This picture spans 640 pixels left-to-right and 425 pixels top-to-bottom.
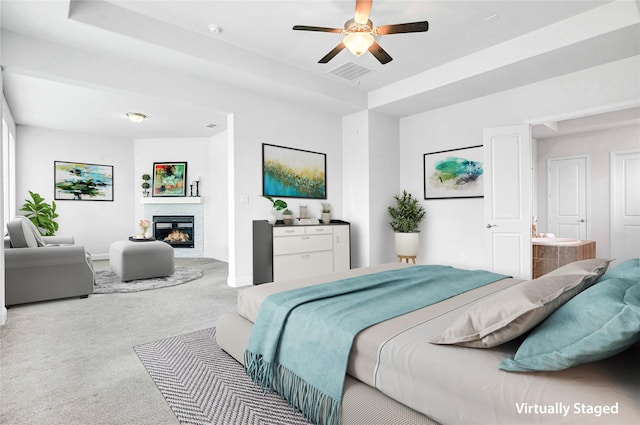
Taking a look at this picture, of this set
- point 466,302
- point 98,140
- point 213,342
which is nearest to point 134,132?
point 98,140

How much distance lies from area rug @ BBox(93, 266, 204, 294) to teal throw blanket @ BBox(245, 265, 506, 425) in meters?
3.15

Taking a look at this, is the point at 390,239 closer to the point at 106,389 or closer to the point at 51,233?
the point at 106,389

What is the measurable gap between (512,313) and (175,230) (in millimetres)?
7779

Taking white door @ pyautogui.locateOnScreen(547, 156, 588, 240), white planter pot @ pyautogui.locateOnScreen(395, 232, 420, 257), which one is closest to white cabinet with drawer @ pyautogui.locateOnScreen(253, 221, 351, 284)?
white planter pot @ pyautogui.locateOnScreen(395, 232, 420, 257)

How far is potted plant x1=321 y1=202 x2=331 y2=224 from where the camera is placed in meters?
5.36

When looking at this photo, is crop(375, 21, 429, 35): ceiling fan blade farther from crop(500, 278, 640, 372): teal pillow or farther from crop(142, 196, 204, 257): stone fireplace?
crop(142, 196, 204, 257): stone fireplace

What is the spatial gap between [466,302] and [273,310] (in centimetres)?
105

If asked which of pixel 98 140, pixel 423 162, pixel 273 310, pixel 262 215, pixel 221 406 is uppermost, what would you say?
pixel 98 140

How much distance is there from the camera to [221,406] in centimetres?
174

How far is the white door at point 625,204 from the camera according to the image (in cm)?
602

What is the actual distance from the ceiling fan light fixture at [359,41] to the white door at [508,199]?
254cm

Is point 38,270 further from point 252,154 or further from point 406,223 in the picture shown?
point 406,223

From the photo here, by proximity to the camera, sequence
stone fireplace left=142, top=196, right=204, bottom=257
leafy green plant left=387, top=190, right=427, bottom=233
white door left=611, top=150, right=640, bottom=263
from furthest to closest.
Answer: stone fireplace left=142, top=196, right=204, bottom=257, white door left=611, top=150, right=640, bottom=263, leafy green plant left=387, top=190, right=427, bottom=233

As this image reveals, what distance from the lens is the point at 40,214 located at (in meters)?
6.45
